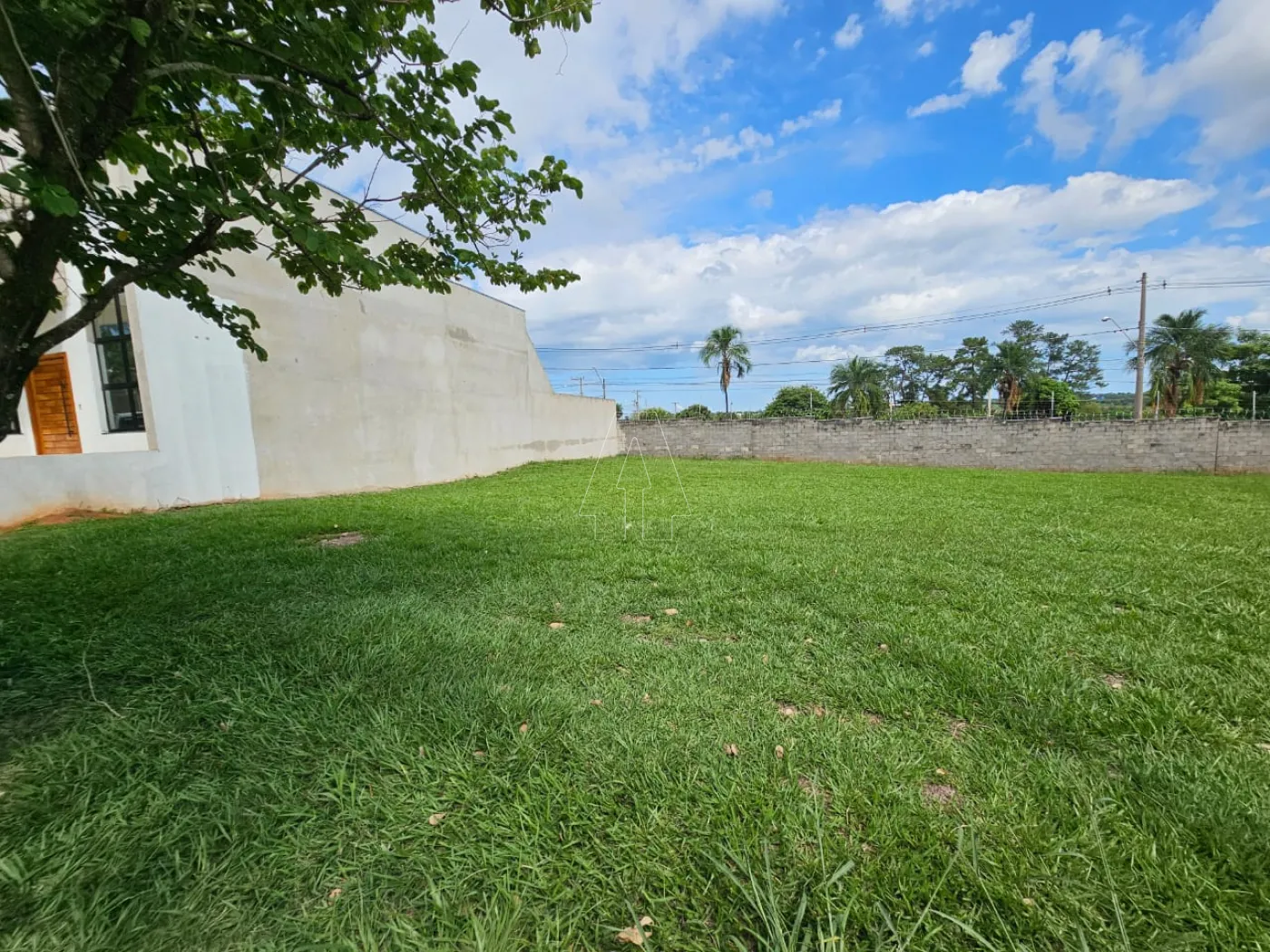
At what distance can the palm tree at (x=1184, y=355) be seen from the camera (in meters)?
22.0

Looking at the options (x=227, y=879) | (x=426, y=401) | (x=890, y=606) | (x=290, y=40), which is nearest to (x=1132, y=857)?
(x=890, y=606)

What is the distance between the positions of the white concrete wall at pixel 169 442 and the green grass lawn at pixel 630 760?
3035mm

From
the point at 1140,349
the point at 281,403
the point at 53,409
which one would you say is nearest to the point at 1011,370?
the point at 1140,349

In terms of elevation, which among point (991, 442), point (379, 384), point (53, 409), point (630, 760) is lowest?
point (630, 760)

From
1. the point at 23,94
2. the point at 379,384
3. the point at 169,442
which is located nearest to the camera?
the point at 23,94

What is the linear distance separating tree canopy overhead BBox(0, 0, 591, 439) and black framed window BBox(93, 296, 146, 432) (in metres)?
5.89

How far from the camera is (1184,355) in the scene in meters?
22.5

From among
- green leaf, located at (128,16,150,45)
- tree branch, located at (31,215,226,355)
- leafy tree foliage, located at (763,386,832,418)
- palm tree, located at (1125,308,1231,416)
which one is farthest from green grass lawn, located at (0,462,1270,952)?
leafy tree foliage, located at (763,386,832,418)

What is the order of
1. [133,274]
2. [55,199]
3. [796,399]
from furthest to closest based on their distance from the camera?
[796,399], [133,274], [55,199]

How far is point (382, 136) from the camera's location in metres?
2.19

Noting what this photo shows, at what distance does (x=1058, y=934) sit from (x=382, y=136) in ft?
11.2

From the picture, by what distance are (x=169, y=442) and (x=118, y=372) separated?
3.99 ft

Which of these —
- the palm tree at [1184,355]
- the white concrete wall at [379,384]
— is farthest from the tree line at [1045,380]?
the white concrete wall at [379,384]

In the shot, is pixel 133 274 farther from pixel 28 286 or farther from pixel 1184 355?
pixel 1184 355
